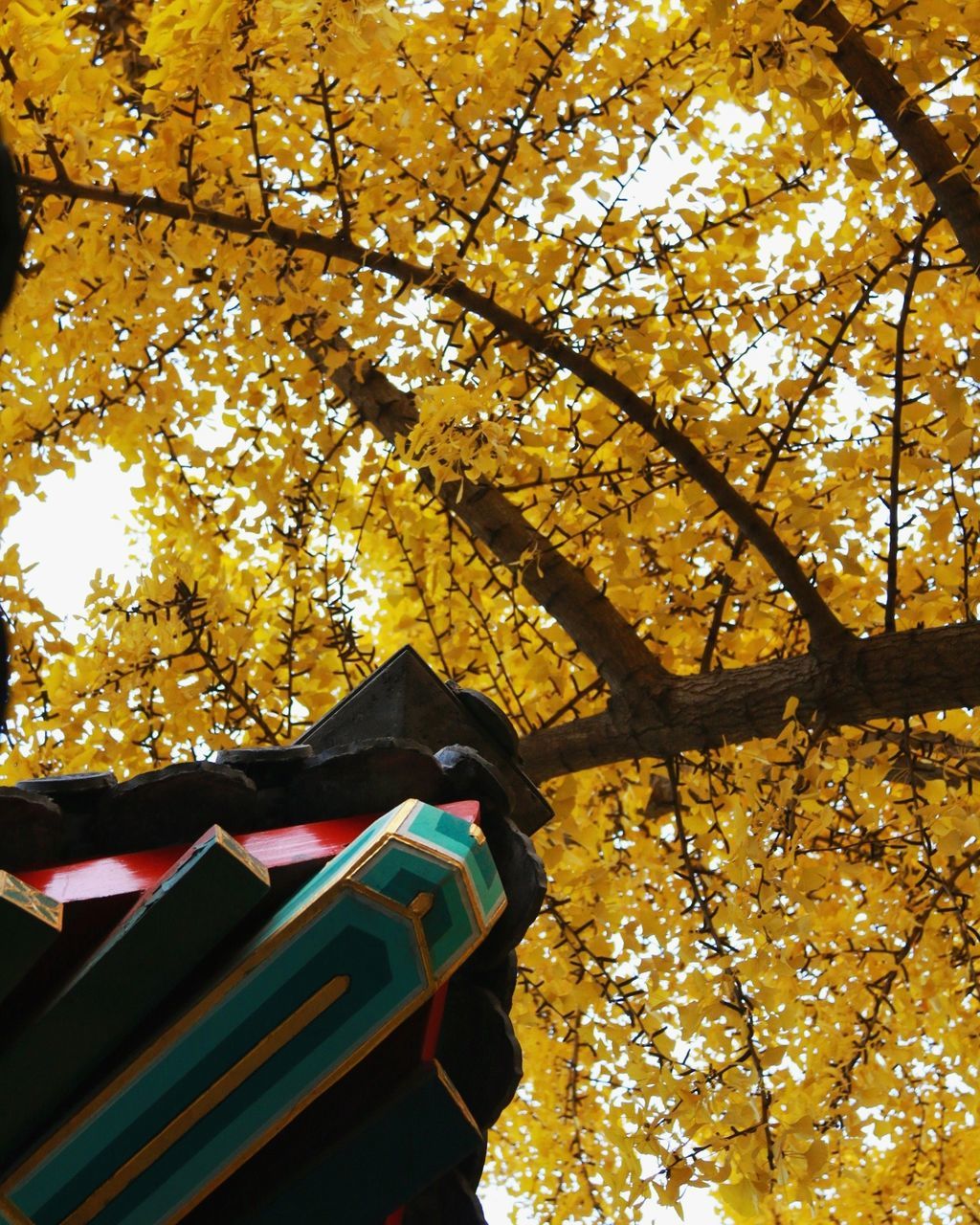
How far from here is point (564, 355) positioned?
2.78 metres

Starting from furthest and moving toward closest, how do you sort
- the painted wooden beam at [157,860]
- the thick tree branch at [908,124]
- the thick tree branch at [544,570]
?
the thick tree branch at [544,570], the thick tree branch at [908,124], the painted wooden beam at [157,860]

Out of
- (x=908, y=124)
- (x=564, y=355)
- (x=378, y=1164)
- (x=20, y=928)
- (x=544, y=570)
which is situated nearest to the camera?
(x=20, y=928)

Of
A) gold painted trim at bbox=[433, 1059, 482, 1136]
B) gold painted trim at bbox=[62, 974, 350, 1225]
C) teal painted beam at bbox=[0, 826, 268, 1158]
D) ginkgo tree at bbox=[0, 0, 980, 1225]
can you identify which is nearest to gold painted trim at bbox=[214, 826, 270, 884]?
teal painted beam at bbox=[0, 826, 268, 1158]

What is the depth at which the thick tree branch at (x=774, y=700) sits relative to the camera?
2484 millimetres

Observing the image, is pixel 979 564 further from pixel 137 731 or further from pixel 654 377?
pixel 137 731

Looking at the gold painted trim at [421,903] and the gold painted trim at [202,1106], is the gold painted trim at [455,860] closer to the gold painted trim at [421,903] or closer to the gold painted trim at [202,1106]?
the gold painted trim at [421,903]

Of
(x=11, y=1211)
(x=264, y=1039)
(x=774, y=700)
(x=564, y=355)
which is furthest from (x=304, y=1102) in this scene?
(x=564, y=355)

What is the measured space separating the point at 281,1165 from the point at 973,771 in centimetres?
201

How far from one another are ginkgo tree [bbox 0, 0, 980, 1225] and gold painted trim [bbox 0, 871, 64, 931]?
1.51m

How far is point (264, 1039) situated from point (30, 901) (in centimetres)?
24

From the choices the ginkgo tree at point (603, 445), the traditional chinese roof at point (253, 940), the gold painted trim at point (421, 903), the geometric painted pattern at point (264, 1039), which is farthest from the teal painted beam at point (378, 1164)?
the ginkgo tree at point (603, 445)

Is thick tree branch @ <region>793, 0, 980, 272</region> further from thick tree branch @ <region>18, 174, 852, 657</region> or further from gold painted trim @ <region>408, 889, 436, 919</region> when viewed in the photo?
gold painted trim @ <region>408, 889, 436, 919</region>

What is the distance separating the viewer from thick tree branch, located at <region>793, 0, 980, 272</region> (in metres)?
2.36

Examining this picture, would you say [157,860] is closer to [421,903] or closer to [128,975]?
[128,975]
